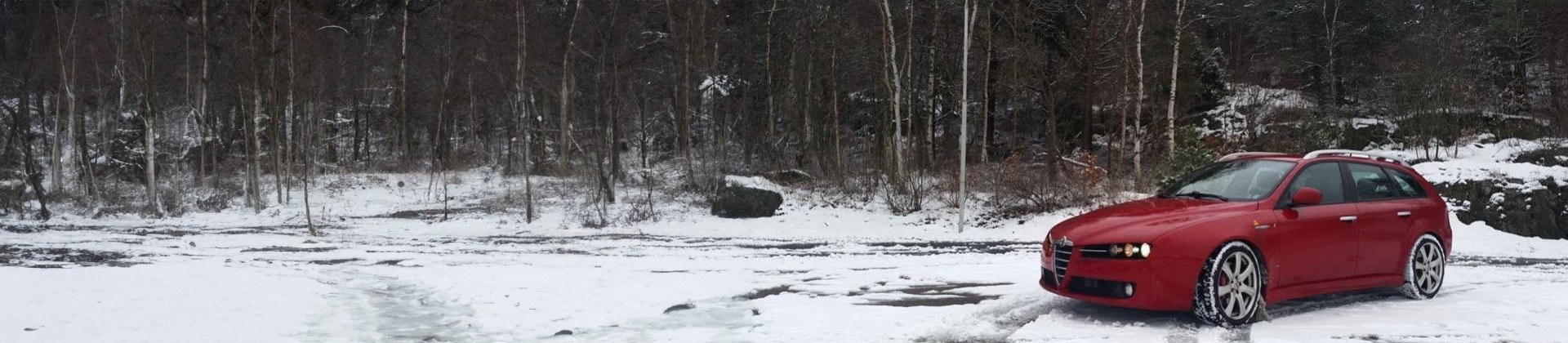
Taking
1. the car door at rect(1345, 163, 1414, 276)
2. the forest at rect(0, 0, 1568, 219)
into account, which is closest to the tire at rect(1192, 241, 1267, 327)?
the car door at rect(1345, 163, 1414, 276)

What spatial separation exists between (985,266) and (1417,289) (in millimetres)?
5036

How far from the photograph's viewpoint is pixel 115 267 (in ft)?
46.5

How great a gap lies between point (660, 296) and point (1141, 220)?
15.9ft

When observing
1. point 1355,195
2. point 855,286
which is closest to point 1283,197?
point 1355,195

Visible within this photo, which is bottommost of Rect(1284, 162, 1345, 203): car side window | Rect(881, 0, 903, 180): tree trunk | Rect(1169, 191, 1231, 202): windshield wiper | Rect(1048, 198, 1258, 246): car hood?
Rect(1048, 198, 1258, 246): car hood

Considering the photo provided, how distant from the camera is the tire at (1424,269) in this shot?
8344 mm

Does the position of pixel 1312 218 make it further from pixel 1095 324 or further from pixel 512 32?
pixel 512 32

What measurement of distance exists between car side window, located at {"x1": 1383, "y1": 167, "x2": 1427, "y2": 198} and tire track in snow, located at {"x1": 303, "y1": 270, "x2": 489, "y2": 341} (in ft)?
24.7

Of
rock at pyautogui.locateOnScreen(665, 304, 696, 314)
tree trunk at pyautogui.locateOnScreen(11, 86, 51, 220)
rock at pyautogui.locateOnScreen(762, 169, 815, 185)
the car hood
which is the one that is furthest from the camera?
rock at pyautogui.locateOnScreen(762, 169, 815, 185)

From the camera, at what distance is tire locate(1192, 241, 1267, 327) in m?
7.06

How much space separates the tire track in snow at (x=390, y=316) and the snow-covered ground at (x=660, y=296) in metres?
0.04

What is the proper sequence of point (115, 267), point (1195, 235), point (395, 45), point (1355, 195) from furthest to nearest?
point (395, 45) < point (115, 267) < point (1355, 195) < point (1195, 235)

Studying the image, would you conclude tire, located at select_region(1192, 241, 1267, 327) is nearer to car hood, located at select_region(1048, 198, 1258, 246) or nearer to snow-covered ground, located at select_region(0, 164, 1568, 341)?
snow-covered ground, located at select_region(0, 164, 1568, 341)

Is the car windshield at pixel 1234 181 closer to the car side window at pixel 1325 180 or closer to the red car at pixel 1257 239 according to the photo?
the red car at pixel 1257 239
